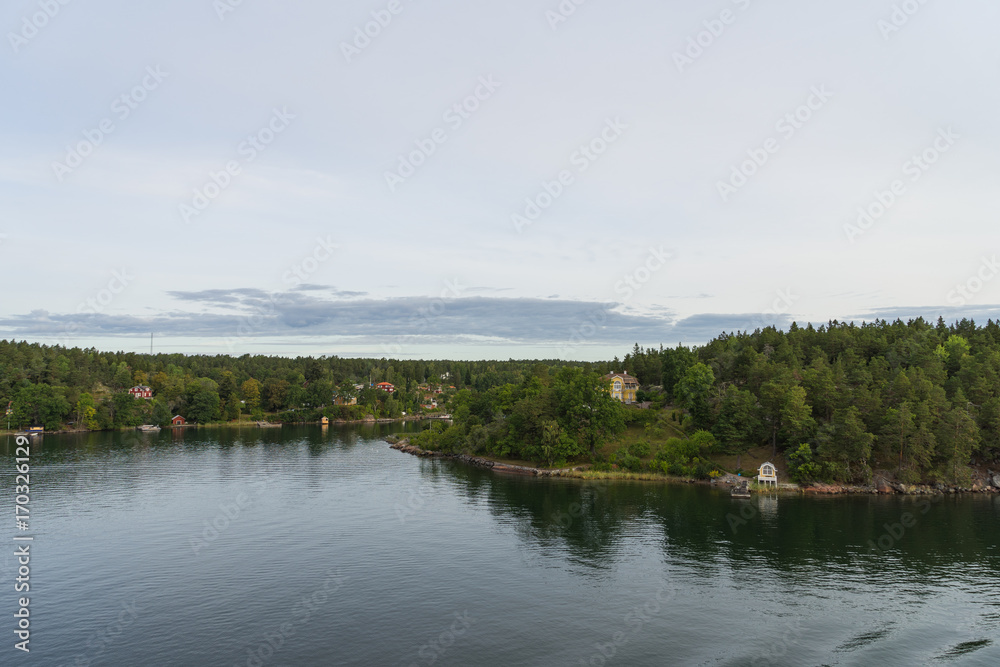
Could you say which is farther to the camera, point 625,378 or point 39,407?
point 39,407

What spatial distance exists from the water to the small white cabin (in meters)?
7.45

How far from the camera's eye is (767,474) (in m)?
90.6

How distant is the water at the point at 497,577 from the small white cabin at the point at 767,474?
745 centimetres

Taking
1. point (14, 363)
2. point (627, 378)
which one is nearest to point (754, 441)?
point (627, 378)

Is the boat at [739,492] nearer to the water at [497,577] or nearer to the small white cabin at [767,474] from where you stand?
the water at [497,577]

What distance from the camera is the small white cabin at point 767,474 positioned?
296 ft

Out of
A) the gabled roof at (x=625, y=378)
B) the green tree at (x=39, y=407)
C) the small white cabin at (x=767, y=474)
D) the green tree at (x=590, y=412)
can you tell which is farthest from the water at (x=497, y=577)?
the green tree at (x=39, y=407)

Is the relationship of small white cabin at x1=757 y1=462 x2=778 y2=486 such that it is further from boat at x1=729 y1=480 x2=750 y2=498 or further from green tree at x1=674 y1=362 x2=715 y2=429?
green tree at x1=674 y1=362 x2=715 y2=429

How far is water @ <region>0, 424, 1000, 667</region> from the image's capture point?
123 feet

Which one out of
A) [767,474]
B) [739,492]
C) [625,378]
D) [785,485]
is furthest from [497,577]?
[625,378]

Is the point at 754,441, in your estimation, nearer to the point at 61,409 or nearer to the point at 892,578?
the point at 892,578

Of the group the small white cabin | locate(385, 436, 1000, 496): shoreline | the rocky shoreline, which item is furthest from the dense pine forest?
the small white cabin

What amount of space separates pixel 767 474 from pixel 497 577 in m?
57.5

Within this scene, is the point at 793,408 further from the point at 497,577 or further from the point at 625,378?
the point at 497,577
